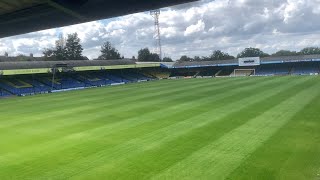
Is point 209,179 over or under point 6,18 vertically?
under

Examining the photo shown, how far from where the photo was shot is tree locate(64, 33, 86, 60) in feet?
424

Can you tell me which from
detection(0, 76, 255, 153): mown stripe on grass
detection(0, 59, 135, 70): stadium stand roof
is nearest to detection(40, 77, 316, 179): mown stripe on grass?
detection(0, 76, 255, 153): mown stripe on grass

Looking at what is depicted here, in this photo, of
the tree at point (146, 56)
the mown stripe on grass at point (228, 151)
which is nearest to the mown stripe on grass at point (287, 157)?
the mown stripe on grass at point (228, 151)

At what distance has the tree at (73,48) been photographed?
5084 inches

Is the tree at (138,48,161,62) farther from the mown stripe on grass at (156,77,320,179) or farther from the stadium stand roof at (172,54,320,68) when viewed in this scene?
the mown stripe on grass at (156,77,320,179)

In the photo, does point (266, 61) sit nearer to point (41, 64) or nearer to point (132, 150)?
point (41, 64)

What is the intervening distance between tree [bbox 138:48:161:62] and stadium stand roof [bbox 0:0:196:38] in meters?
118

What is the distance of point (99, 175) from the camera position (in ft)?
35.5

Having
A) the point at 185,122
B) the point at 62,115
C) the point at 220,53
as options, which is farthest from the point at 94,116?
the point at 220,53

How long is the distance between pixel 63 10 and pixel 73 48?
126m

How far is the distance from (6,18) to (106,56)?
129 m

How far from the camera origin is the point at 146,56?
13375 centimetres

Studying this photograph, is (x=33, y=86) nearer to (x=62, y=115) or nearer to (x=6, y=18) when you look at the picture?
(x=62, y=115)

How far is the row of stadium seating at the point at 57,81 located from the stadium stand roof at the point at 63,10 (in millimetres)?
41326
